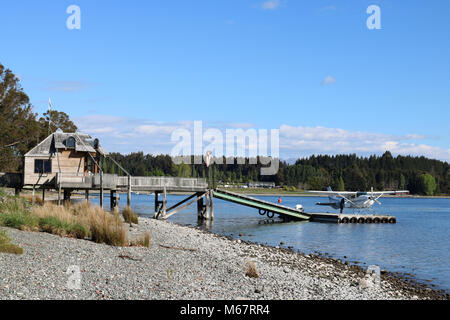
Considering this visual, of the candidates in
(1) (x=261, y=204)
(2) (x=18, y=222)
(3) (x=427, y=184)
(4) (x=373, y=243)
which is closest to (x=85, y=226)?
(2) (x=18, y=222)

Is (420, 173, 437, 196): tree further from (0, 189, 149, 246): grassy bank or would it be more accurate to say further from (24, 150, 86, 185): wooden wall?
(0, 189, 149, 246): grassy bank

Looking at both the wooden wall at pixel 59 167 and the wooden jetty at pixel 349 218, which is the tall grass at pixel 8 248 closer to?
the wooden wall at pixel 59 167

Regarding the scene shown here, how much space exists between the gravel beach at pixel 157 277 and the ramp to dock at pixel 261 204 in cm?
2281

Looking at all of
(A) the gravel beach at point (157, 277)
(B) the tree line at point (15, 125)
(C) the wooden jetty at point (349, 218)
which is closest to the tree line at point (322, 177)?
(B) the tree line at point (15, 125)

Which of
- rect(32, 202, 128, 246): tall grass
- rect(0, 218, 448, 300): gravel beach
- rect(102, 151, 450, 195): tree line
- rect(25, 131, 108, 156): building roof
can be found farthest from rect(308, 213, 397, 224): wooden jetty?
rect(102, 151, 450, 195): tree line

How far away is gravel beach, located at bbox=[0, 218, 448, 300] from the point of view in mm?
10570

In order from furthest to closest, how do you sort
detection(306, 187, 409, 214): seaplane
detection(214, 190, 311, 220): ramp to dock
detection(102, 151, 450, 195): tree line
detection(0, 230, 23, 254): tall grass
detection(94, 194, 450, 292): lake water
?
detection(102, 151, 450, 195): tree line → detection(306, 187, 409, 214): seaplane → detection(214, 190, 311, 220): ramp to dock → detection(94, 194, 450, 292): lake water → detection(0, 230, 23, 254): tall grass

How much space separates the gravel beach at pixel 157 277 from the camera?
34.7 ft

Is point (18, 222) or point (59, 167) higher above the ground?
point (59, 167)

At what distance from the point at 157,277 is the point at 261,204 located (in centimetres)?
3334

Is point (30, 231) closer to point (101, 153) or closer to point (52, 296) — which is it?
point (52, 296)

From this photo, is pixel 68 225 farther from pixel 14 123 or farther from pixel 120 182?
pixel 14 123

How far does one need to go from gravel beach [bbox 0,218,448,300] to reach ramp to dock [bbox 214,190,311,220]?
74.8 ft

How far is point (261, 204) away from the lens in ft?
148
